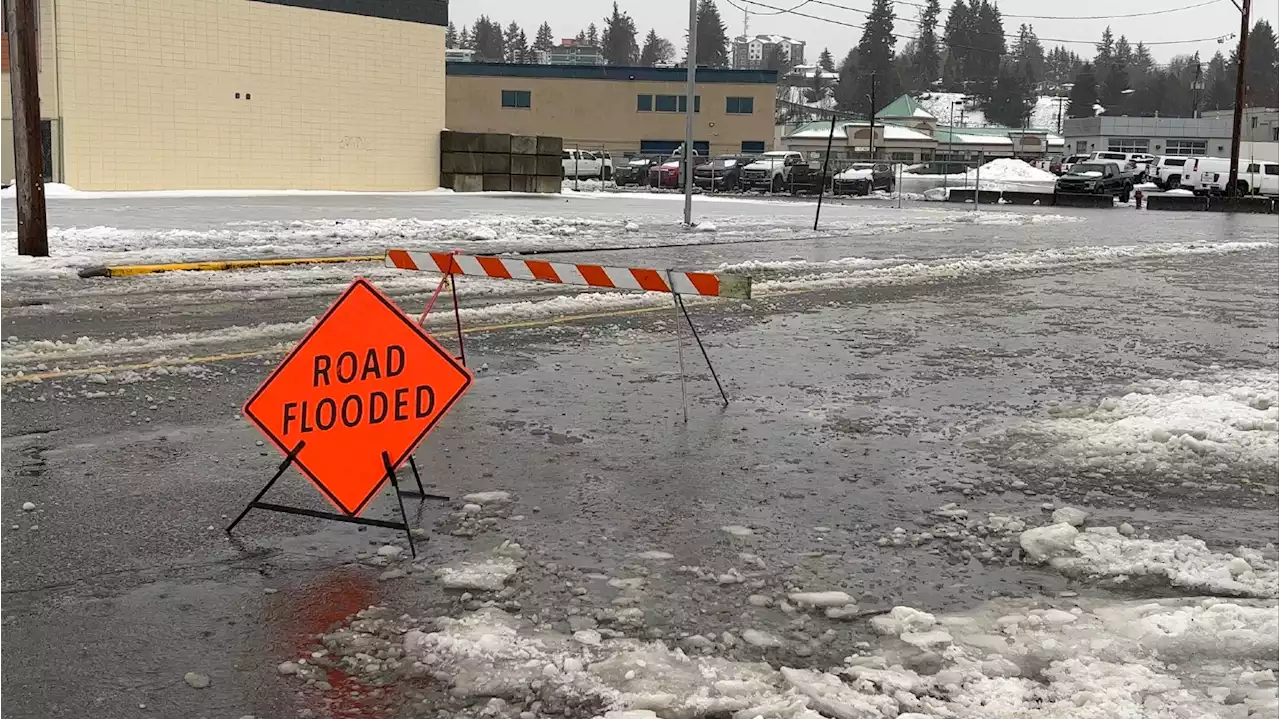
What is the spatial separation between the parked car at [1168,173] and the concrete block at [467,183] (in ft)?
107

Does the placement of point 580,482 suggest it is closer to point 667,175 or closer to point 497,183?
point 497,183

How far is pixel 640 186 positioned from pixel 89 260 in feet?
140

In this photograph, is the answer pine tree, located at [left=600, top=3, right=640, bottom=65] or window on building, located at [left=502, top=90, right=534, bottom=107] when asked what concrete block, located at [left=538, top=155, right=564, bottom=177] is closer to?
window on building, located at [left=502, top=90, right=534, bottom=107]

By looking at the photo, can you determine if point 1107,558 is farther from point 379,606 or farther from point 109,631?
point 109,631

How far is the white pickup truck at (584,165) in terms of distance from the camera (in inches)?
2303

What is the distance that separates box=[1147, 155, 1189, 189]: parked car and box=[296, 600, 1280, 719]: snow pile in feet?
192

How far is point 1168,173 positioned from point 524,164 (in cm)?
3184

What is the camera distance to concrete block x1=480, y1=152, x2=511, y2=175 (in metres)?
45.0

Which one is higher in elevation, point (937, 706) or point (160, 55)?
point (160, 55)

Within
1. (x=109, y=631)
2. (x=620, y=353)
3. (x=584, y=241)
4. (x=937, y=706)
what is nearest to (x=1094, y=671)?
(x=937, y=706)

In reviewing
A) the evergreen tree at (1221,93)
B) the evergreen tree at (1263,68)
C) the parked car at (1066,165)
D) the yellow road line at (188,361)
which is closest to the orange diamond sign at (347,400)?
the yellow road line at (188,361)

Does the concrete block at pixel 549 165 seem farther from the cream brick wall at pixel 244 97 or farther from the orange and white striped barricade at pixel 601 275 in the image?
the orange and white striped barricade at pixel 601 275

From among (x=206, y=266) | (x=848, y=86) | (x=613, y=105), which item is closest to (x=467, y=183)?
(x=206, y=266)

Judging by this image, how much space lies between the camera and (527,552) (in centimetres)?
502
